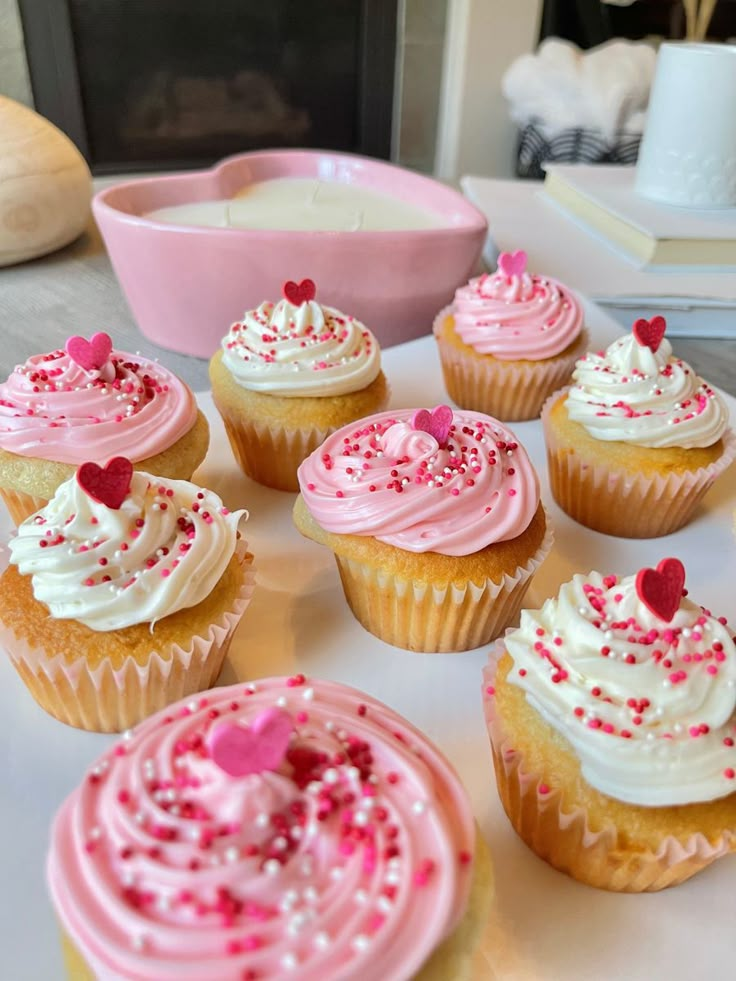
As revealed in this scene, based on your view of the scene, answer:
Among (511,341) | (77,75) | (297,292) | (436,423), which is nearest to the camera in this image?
(436,423)

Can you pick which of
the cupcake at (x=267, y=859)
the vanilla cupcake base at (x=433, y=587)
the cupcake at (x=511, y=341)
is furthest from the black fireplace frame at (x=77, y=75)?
the cupcake at (x=267, y=859)

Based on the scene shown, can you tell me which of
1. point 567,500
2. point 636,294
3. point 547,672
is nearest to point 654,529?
point 567,500

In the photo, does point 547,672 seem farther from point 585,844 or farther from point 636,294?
point 636,294

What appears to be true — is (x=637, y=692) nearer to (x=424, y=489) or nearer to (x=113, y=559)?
(x=424, y=489)

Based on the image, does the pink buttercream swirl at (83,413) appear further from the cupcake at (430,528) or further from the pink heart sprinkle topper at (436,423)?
the pink heart sprinkle topper at (436,423)

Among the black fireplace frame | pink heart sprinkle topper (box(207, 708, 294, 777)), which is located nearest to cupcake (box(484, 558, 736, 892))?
pink heart sprinkle topper (box(207, 708, 294, 777))

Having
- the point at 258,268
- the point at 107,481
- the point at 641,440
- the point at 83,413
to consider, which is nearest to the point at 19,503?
the point at 83,413
